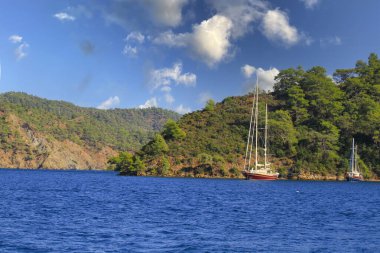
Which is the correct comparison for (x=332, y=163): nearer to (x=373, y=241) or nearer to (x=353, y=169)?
(x=353, y=169)

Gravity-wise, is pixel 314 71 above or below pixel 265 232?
above

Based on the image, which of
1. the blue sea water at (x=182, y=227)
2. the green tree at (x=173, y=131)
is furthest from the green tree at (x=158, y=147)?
the blue sea water at (x=182, y=227)

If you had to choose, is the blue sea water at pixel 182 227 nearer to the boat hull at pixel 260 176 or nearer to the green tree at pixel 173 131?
the boat hull at pixel 260 176

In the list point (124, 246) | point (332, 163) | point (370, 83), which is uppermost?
point (370, 83)

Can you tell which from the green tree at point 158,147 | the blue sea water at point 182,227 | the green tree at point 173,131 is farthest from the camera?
the green tree at point 173,131

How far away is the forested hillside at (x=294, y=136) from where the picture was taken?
14038 cm

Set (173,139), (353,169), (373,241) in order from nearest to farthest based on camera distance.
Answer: (373,241) → (353,169) → (173,139)

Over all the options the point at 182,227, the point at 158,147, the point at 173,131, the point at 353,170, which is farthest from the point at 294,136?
the point at 182,227

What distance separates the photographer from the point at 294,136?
5797 inches

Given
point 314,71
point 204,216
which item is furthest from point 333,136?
point 204,216

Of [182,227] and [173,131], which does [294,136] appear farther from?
[182,227]

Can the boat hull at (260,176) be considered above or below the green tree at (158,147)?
below

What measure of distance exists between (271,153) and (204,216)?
326 feet

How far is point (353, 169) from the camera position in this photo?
450ft
